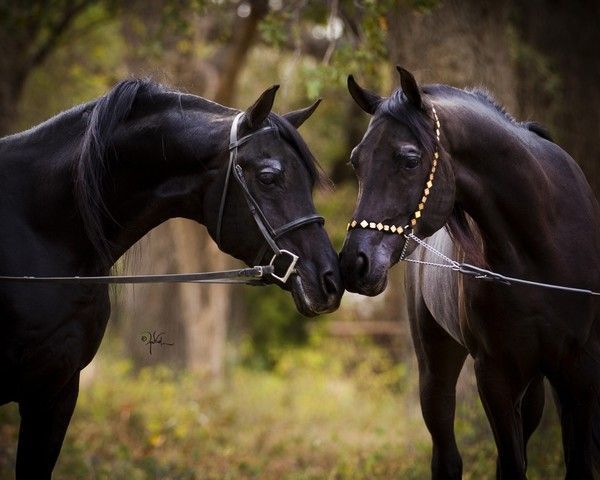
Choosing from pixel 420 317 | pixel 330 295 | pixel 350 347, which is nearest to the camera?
pixel 330 295

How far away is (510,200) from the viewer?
4324mm

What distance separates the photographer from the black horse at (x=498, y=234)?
4.13m

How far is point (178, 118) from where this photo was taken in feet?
14.2

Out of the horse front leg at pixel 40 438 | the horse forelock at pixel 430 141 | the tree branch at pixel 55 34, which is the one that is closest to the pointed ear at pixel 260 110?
the horse forelock at pixel 430 141

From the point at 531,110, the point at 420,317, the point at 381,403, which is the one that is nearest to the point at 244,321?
the point at 381,403

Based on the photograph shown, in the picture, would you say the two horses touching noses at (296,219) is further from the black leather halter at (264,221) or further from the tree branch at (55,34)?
the tree branch at (55,34)

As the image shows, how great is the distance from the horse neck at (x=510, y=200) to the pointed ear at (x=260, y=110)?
2.73ft

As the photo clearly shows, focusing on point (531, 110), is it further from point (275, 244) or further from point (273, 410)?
point (275, 244)

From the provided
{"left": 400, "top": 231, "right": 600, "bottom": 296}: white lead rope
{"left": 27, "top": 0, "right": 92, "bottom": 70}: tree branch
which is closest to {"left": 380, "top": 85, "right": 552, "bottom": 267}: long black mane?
{"left": 400, "top": 231, "right": 600, "bottom": 296}: white lead rope

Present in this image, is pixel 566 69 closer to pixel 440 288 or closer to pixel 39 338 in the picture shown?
pixel 440 288

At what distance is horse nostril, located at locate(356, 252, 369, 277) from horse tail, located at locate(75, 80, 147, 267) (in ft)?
3.90

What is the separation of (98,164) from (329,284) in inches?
48.3

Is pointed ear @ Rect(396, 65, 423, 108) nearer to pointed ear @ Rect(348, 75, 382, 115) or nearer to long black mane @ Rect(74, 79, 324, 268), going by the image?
pointed ear @ Rect(348, 75, 382, 115)

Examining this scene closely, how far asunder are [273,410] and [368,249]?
320 inches
